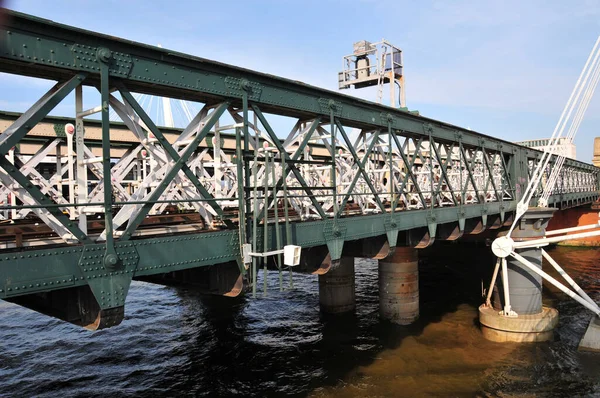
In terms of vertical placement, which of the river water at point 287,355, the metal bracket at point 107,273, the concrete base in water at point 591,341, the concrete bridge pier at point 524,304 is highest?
the metal bracket at point 107,273

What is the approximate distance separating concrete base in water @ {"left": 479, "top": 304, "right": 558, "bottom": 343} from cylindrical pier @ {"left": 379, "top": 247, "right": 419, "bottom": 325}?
332 cm

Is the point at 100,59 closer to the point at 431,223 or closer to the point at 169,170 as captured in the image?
the point at 169,170

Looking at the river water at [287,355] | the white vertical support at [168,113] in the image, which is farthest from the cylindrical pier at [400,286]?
the white vertical support at [168,113]

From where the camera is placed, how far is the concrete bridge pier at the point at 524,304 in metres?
17.9

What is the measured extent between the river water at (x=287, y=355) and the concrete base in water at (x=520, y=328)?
18.6 inches

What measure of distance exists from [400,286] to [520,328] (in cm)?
509

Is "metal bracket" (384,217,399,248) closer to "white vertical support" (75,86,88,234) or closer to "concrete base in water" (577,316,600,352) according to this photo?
"white vertical support" (75,86,88,234)

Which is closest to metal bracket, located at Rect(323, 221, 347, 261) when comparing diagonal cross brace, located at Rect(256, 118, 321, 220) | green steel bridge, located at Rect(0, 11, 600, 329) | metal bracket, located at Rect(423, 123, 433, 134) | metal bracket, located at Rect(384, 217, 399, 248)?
green steel bridge, located at Rect(0, 11, 600, 329)

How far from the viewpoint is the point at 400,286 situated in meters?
19.7

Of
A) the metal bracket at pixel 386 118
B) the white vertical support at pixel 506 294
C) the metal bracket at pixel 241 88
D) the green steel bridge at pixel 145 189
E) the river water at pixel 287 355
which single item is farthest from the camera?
the white vertical support at pixel 506 294

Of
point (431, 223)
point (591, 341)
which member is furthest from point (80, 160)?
point (591, 341)

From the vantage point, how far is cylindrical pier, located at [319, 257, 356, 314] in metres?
21.7

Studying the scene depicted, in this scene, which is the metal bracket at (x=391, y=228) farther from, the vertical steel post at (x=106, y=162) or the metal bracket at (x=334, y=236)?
the vertical steel post at (x=106, y=162)

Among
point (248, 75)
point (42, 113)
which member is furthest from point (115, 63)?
point (248, 75)
